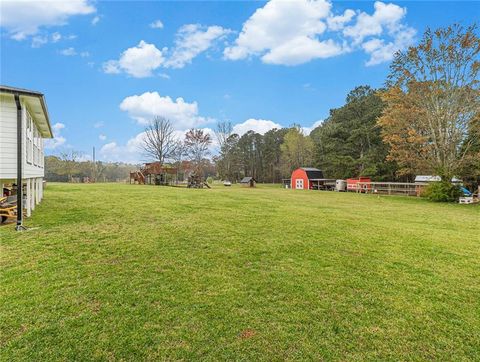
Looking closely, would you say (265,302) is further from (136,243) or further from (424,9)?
(424,9)

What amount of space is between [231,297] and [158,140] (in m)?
39.8

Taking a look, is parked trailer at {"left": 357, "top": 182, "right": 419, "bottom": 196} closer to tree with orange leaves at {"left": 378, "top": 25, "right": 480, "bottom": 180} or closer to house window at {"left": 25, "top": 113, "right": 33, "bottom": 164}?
tree with orange leaves at {"left": 378, "top": 25, "right": 480, "bottom": 180}

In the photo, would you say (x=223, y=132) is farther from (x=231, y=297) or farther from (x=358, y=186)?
(x=231, y=297)

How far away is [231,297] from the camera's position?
3521mm

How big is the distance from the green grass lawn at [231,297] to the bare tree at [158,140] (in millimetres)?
35171

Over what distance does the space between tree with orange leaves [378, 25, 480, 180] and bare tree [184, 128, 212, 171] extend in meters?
29.0

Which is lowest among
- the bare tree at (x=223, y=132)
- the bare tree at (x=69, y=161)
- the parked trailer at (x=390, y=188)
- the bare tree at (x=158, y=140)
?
the parked trailer at (x=390, y=188)

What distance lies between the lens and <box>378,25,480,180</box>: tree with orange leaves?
707 inches

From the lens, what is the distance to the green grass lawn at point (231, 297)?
2.64m

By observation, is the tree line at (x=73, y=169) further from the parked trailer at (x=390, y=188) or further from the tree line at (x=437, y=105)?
the tree line at (x=437, y=105)

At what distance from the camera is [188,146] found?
4412 centimetres

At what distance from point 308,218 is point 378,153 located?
29162 mm

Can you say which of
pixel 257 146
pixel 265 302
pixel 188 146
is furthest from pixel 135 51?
pixel 257 146

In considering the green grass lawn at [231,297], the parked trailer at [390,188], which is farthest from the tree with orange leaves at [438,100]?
the green grass lawn at [231,297]
